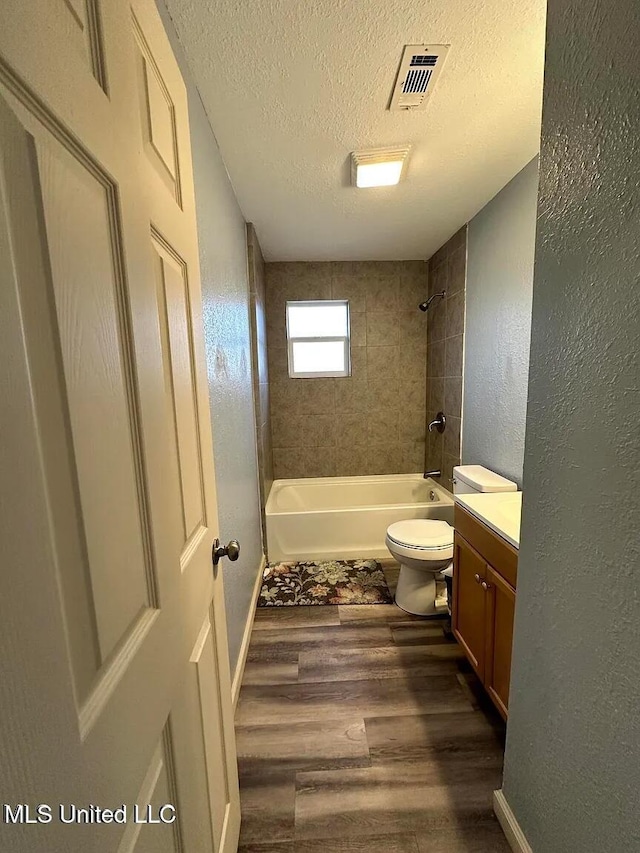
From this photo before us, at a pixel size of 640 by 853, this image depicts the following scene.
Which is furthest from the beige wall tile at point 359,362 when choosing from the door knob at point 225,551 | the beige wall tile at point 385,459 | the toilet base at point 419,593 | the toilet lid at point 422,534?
the door knob at point 225,551

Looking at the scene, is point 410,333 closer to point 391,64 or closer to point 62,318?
point 391,64

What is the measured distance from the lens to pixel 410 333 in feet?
11.2

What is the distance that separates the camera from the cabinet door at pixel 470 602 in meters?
1.52

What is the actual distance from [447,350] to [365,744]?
100 inches

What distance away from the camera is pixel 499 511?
1563mm

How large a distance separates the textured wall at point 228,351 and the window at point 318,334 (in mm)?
1056

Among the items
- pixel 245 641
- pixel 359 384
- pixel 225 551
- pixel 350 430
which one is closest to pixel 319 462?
pixel 350 430

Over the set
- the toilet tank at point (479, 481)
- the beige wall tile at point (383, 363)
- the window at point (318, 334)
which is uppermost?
the window at point (318, 334)

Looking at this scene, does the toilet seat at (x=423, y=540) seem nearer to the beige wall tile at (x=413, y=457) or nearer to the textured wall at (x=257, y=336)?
the textured wall at (x=257, y=336)

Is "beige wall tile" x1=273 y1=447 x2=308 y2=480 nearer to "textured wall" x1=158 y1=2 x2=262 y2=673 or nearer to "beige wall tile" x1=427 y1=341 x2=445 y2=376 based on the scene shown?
"textured wall" x1=158 y1=2 x2=262 y2=673

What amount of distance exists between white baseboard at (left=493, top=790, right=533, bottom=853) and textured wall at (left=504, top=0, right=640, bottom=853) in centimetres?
6

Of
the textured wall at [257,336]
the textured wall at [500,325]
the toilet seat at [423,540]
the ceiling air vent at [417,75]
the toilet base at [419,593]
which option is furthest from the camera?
the textured wall at [257,336]

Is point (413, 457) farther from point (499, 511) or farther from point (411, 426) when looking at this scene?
point (499, 511)

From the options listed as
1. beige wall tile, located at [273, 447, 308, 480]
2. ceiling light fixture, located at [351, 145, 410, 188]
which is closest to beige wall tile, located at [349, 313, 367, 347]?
beige wall tile, located at [273, 447, 308, 480]
